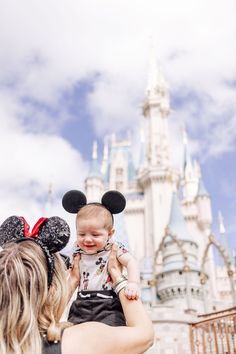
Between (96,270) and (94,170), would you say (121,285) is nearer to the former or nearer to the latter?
(96,270)

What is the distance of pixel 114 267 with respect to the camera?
222 cm

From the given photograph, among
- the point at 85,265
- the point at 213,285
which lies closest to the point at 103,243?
the point at 85,265

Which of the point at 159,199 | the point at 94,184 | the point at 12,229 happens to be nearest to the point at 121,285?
the point at 12,229

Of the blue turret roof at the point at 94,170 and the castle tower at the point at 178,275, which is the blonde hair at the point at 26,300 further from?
the blue turret roof at the point at 94,170

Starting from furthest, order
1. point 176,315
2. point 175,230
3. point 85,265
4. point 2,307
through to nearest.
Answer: point 175,230
point 176,315
point 85,265
point 2,307

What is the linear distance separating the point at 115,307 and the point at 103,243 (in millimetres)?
403

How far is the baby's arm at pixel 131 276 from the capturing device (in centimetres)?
182

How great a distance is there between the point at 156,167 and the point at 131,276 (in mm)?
40446

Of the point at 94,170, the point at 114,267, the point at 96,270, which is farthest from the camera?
the point at 94,170

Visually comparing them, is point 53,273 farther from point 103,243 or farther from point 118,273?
point 103,243

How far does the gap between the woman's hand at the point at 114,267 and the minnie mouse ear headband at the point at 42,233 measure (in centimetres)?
57

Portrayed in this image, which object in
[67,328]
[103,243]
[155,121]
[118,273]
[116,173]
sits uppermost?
[155,121]

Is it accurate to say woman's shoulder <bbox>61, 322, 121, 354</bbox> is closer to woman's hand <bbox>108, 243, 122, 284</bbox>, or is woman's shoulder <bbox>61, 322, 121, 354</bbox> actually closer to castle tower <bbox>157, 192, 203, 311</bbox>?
woman's hand <bbox>108, 243, 122, 284</bbox>

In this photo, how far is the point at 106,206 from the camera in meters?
2.45
